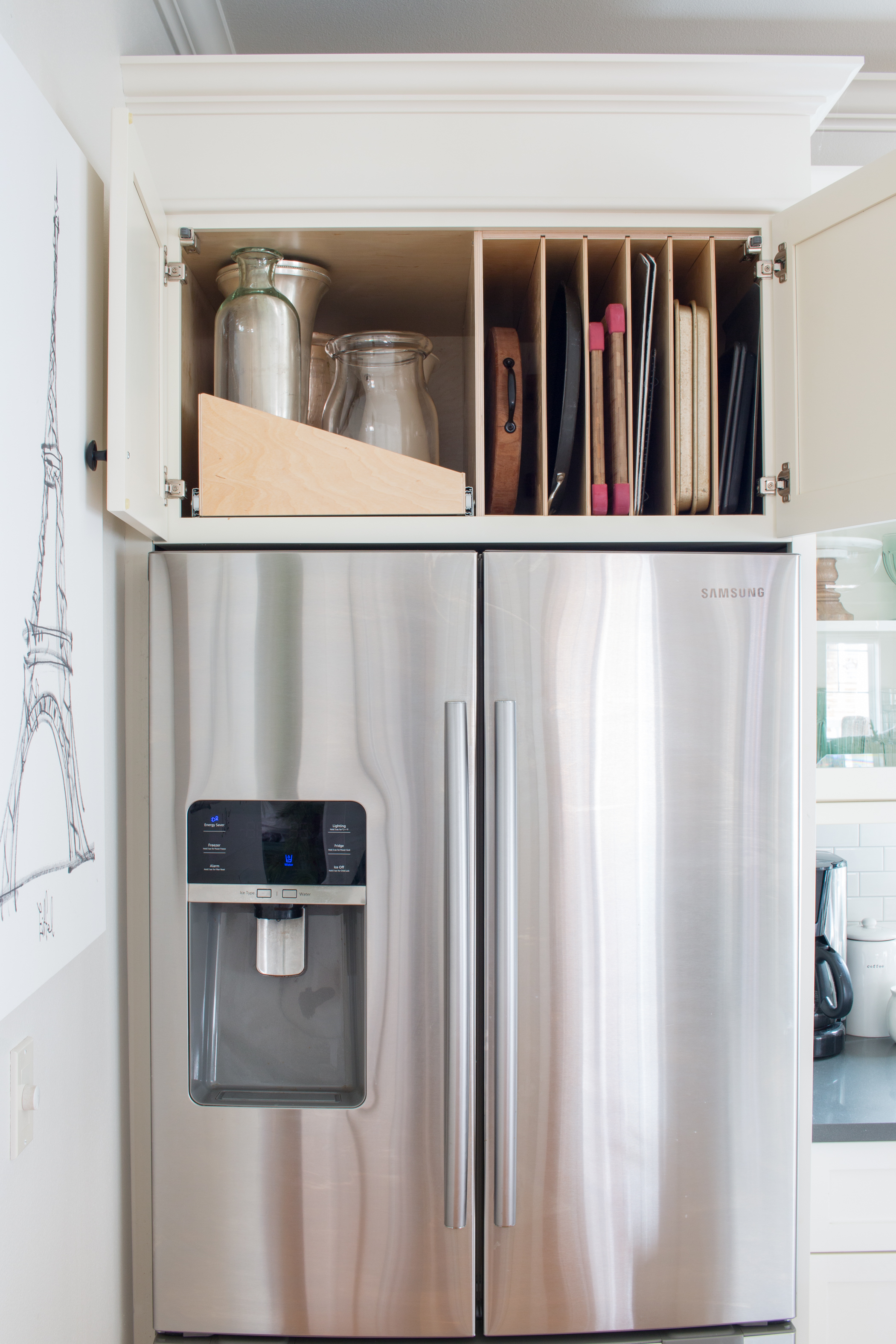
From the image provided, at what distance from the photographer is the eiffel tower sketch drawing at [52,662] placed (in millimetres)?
838

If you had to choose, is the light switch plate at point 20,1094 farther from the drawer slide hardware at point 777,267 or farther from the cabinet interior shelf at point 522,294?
the drawer slide hardware at point 777,267

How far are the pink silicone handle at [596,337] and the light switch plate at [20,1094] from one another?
1.14 meters

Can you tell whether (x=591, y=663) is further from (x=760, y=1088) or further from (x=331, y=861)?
(x=760, y=1088)

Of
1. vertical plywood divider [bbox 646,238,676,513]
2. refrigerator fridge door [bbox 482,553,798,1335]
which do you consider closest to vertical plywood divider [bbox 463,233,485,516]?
refrigerator fridge door [bbox 482,553,798,1335]

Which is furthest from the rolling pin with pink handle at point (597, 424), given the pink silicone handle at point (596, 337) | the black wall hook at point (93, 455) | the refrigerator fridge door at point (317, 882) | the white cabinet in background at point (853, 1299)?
the white cabinet in background at point (853, 1299)

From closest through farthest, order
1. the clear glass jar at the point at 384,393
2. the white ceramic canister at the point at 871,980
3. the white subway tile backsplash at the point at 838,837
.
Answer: the clear glass jar at the point at 384,393 < the white ceramic canister at the point at 871,980 < the white subway tile backsplash at the point at 838,837

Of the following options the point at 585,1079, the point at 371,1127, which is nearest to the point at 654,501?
the point at 585,1079

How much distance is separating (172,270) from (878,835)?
71.7 inches

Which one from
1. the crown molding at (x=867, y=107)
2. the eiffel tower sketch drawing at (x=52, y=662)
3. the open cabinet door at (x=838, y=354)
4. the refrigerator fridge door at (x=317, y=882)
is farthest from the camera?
the crown molding at (x=867, y=107)

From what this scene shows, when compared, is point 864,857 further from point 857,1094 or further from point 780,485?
point 780,485

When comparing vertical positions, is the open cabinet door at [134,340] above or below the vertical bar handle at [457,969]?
above

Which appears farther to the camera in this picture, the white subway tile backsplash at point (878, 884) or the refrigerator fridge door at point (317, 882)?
the white subway tile backsplash at point (878, 884)

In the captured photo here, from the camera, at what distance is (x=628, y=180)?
1.19 meters

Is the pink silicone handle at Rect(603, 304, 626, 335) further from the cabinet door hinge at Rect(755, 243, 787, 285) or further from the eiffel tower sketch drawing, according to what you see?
the eiffel tower sketch drawing
